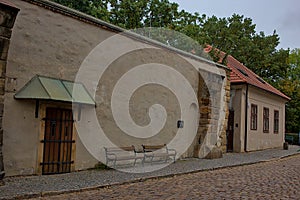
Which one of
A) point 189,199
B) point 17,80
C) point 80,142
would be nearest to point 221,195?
point 189,199

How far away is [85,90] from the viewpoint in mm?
10094

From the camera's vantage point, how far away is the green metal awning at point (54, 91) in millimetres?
8508

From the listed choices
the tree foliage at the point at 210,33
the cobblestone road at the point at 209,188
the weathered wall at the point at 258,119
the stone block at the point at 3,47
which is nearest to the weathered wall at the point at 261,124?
the weathered wall at the point at 258,119

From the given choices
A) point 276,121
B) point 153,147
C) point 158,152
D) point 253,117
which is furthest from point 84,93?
point 276,121

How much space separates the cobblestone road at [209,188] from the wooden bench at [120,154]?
5.75ft

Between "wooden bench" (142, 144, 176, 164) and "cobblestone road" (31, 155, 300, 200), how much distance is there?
1.86 meters

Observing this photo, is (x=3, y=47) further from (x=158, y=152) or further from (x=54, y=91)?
(x=158, y=152)

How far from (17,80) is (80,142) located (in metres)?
2.50

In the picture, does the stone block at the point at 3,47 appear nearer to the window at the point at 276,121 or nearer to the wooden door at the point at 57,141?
the wooden door at the point at 57,141

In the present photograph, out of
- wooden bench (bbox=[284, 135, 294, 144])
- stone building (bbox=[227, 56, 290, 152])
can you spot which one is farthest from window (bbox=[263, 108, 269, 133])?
wooden bench (bbox=[284, 135, 294, 144])

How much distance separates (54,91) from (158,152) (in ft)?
16.2

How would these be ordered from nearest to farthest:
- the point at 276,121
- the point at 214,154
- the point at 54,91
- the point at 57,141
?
1. the point at 54,91
2. the point at 57,141
3. the point at 214,154
4. the point at 276,121

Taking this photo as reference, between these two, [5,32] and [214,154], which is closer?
[5,32]

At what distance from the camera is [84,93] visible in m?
9.97
